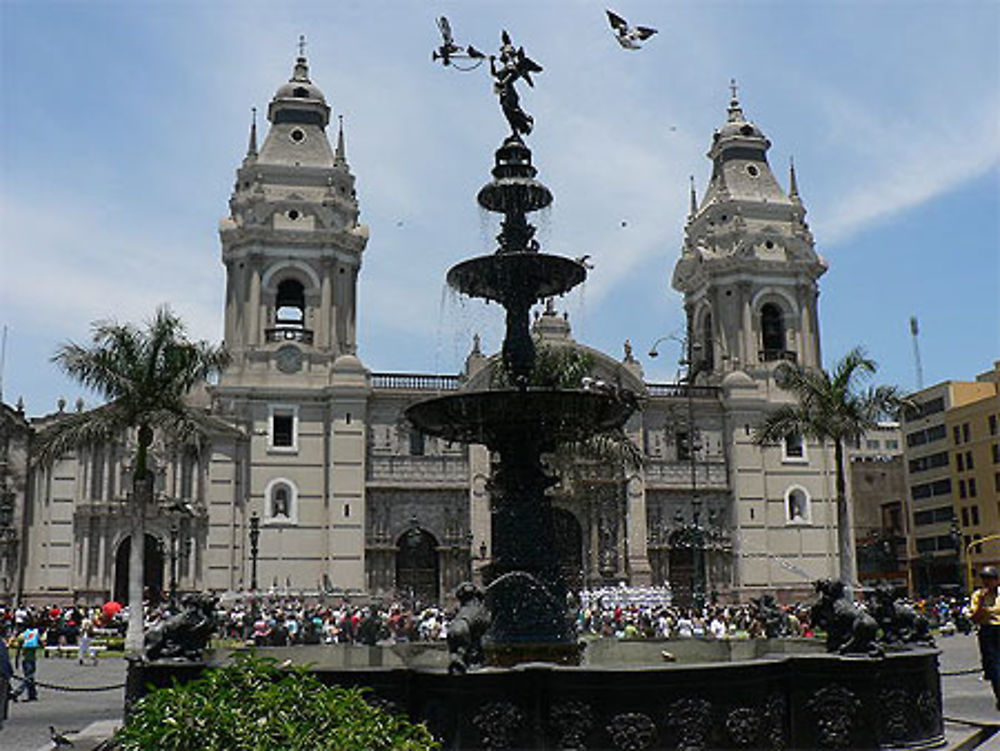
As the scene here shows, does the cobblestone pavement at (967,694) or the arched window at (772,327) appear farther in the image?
the arched window at (772,327)

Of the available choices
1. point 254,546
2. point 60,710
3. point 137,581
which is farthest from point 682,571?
point 60,710

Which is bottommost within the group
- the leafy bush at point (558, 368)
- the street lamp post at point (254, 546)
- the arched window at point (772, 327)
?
the street lamp post at point (254, 546)

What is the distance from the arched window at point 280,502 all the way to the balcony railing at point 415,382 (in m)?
6.40

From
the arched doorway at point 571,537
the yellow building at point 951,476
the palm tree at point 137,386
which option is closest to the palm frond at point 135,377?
the palm tree at point 137,386

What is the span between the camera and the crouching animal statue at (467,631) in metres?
8.43

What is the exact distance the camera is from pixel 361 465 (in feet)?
151

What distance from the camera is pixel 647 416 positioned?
51.7m

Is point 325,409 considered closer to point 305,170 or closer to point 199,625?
point 305,170

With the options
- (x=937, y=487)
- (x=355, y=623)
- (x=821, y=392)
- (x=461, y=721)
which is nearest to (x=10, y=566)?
(x=355, y=623)

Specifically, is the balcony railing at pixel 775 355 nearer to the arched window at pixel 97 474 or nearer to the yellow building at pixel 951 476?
the yellow building at pixel 951 476

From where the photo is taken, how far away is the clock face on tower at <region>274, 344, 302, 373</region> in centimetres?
4653

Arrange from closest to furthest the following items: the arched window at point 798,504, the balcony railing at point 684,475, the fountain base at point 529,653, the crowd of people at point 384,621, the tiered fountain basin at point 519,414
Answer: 1. the fountain base at point 529,653
2. the tiered fountain basin at point 519,414
3. the crowd of people at point 384,621
4. the balcony railing at point 684,475
5. the arched window at point 798,504

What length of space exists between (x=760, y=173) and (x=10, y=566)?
139 ft

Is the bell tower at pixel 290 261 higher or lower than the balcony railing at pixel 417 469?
higher
